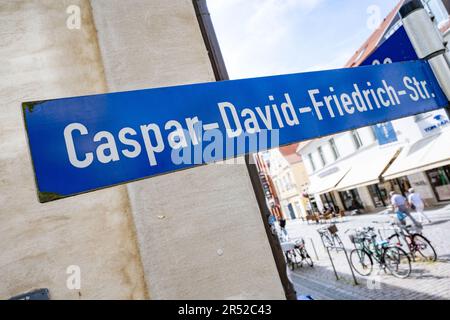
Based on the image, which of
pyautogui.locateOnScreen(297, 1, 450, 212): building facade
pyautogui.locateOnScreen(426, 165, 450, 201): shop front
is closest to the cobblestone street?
pyautogui.locateOnScreen(297, 1, 450, 212): building facade

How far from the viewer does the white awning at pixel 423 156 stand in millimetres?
9608

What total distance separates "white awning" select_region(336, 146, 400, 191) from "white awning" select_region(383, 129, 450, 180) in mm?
798

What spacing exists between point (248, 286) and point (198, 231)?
1.68ft

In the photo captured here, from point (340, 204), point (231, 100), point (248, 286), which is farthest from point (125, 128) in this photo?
point (340, 204)

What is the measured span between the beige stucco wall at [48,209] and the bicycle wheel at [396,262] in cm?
683

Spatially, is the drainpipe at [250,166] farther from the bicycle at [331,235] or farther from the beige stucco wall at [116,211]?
the bicycle at [331,235]

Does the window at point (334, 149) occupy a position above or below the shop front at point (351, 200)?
above

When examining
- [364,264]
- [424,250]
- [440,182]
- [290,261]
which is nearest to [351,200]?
[440,182]

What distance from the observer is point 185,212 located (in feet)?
6.73

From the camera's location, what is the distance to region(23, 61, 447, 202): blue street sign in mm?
914

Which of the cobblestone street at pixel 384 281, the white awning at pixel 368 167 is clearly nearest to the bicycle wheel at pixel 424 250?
the cobblestone street at pixel 384 281

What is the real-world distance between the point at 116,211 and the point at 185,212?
20.2 inches

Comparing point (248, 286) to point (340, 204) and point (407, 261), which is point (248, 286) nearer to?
point (407, 261)

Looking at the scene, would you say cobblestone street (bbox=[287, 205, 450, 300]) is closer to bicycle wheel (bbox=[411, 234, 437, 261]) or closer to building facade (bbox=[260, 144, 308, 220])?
bicycle wheel (bbox=[411, 234, 437, 261])
